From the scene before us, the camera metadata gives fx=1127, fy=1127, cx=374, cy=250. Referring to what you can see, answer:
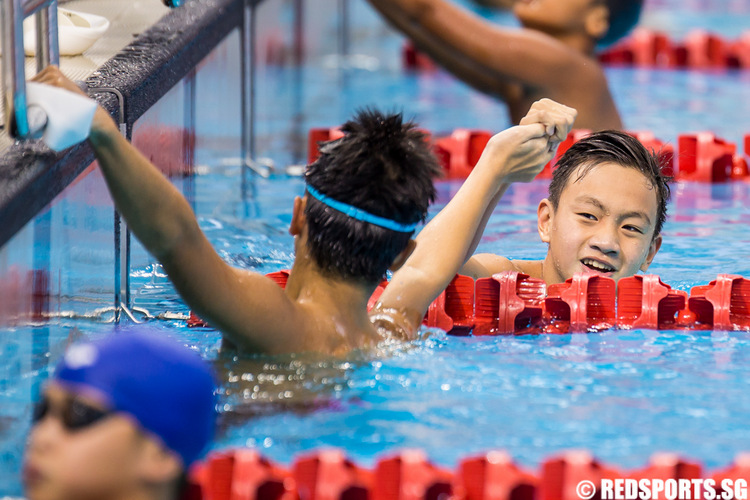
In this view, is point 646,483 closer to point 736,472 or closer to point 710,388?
point 736,472

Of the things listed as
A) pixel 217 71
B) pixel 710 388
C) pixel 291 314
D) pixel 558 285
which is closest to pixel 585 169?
pixel 558 285

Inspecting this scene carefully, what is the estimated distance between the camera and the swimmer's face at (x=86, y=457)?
1.38 metres

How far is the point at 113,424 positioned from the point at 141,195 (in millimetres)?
580

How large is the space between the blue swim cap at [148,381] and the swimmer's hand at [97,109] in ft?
1.75

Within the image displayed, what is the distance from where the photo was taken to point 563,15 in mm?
5141

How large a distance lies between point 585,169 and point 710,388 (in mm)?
828

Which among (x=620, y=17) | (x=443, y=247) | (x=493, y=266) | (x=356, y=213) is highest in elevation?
(x=620, y=17)

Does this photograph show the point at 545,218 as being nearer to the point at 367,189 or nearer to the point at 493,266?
the point at 493,266

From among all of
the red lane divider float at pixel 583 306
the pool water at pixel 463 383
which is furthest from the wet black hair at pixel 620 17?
the red lane divider float at pixel 583 306

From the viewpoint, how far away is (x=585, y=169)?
317 centimetres

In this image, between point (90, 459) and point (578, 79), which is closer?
point (90, 459)

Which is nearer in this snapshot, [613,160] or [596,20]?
[613,160]

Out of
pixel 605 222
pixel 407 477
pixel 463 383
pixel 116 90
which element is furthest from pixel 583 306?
pixel 116 90

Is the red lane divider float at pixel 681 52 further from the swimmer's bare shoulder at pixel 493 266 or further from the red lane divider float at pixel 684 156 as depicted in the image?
the swimmer's bare shoulder at pixel 493 266
